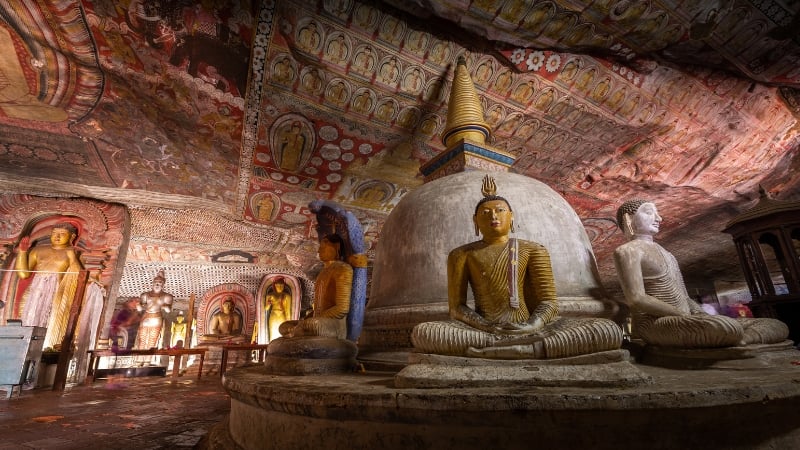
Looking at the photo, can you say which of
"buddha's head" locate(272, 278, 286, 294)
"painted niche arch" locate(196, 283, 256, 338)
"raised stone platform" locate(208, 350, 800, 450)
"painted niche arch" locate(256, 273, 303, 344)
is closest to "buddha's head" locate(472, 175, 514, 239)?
"raised stone platform" locate(208, 350, 800, 450)

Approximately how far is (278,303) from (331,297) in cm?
832

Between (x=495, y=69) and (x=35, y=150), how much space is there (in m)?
7.68

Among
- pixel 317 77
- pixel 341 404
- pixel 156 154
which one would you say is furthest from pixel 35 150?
pixel 341 404

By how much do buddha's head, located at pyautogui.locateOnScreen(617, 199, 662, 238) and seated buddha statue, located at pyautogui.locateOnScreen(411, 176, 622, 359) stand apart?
52.8 inches

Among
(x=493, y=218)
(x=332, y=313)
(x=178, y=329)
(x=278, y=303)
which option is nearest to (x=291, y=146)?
(x=332, y=313)

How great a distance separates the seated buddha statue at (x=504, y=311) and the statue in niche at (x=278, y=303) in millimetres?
9355

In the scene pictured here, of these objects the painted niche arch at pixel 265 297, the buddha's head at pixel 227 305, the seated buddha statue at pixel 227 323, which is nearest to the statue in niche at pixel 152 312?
the seated buddha statue at pixel 227 323

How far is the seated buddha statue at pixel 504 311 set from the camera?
5.15 feet

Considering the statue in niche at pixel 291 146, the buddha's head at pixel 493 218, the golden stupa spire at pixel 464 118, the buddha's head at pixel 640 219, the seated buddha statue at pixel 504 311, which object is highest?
the statue in niche at pixel 291 146

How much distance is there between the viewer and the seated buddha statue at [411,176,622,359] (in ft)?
5.15

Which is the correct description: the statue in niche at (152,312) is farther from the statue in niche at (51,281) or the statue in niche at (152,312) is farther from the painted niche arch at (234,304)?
the statue in niche at (51,281)

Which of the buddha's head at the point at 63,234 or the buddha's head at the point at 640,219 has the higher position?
the buddha's head at the point at 63,234

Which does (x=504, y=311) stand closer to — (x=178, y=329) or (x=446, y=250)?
(x=446, y=250)

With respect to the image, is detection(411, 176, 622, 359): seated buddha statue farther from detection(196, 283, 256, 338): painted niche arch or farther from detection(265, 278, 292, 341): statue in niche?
detection(196, 283, 256, 338): painted niche arch
